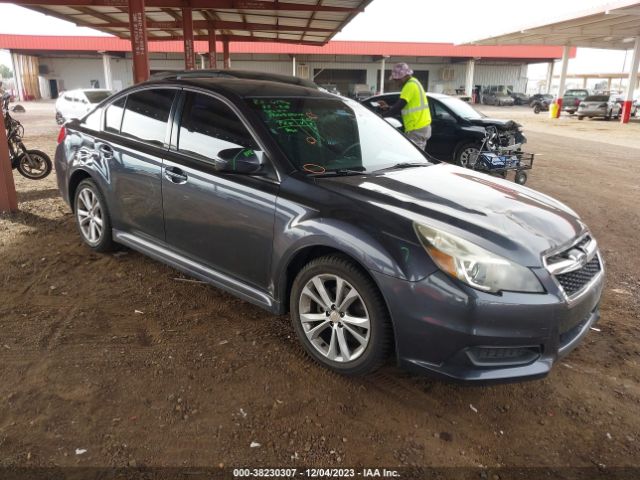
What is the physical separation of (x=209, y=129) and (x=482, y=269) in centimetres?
209

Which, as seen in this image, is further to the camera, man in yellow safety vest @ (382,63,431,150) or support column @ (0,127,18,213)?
man in yellow safety vest @ (382,63,431,150)

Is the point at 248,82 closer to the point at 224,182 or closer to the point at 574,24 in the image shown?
the point at 224,182

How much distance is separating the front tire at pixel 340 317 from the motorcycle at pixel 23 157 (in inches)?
263

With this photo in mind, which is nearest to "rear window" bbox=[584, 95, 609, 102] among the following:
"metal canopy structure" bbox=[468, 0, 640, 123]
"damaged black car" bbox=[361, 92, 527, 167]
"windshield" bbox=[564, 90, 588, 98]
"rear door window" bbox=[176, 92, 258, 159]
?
"metal canopy structure" bbox=[468, 0, 640, 123]

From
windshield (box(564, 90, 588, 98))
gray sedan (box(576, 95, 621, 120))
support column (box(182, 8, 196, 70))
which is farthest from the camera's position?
windshield (box(564, 90, 588, 98))

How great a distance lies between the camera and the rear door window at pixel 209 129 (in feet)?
11.0

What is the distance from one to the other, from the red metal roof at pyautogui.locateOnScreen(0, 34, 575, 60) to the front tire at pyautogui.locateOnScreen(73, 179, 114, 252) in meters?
36.6

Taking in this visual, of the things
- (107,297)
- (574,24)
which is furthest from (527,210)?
Result: (574,24)

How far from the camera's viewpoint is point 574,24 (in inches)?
1009

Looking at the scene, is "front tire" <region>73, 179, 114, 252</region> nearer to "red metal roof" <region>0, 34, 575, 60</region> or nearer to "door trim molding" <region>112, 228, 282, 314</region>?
"door trim molding" <region>112, 228, 282, 314</region>

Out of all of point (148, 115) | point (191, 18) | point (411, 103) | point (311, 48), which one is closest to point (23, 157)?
point (148, 115)

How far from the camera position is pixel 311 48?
41.6 metres

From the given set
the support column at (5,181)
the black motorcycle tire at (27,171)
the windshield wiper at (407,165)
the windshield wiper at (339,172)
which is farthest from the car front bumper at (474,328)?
the black motorcycle tire at (27,171)

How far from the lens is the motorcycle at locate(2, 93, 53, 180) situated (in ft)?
25.2
